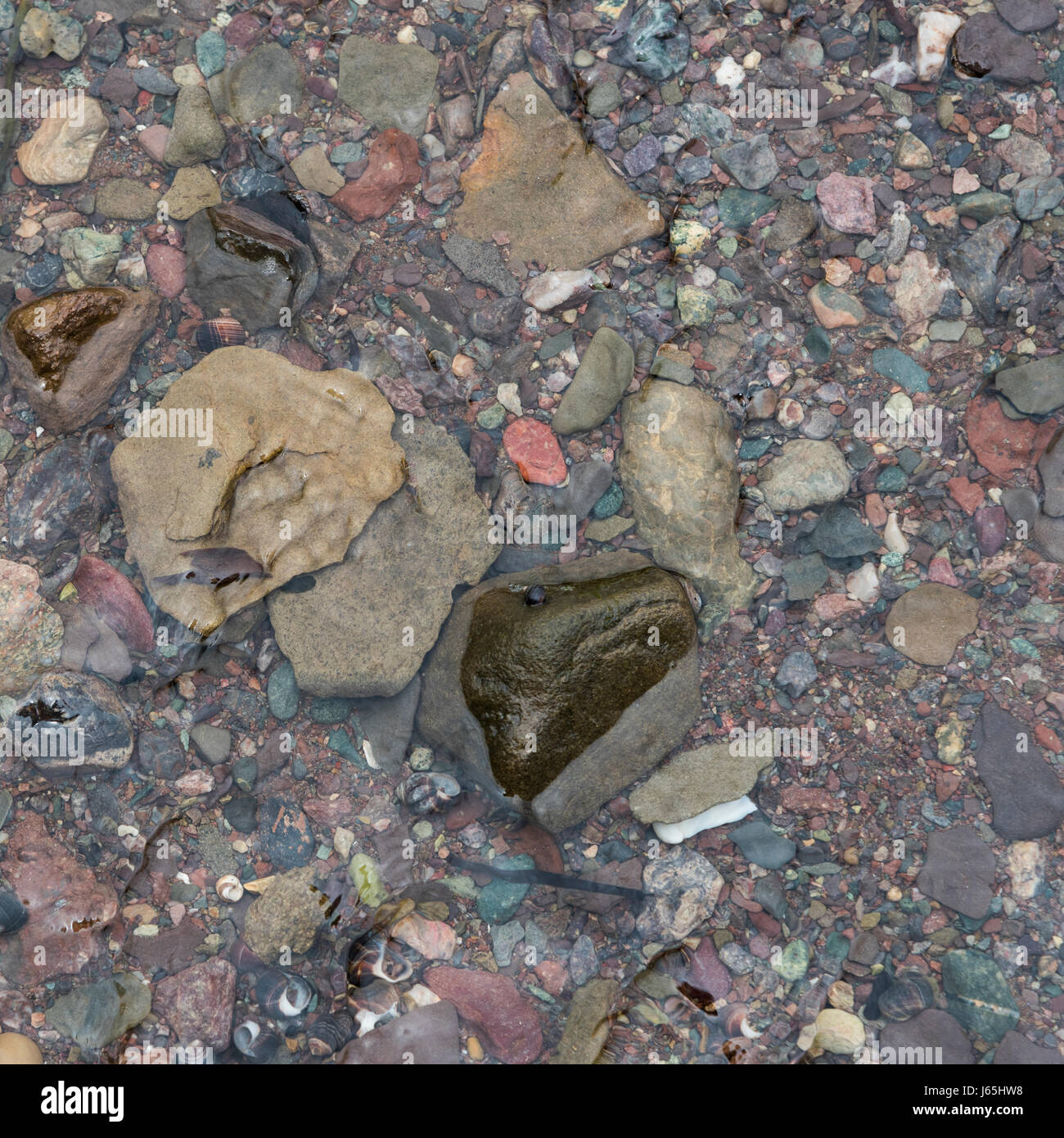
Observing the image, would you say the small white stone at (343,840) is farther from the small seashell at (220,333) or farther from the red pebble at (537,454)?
the small seashell at (220,333)

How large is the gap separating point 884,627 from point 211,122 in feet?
13.6

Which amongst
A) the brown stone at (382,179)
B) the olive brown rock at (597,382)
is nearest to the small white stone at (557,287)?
the olive brown rock at (597,382)

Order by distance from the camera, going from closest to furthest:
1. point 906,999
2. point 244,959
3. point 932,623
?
point 906,999, point 244,959, point 932,623

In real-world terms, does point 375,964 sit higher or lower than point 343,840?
lower

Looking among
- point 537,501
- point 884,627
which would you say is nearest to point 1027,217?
point 884,627

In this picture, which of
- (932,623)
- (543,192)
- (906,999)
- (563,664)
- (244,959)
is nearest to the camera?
(563,664)

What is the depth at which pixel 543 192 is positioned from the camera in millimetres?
4051

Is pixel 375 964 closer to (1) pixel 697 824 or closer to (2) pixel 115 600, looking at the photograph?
(1) pixel 697 824

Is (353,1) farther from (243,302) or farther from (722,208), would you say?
(722,208)

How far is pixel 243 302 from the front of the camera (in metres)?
3.93

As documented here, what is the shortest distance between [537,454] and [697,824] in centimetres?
194

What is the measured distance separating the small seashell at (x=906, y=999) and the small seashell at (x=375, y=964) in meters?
2.20

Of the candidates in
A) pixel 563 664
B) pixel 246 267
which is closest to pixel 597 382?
pixel 563 664

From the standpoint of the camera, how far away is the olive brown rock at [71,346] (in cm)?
380
